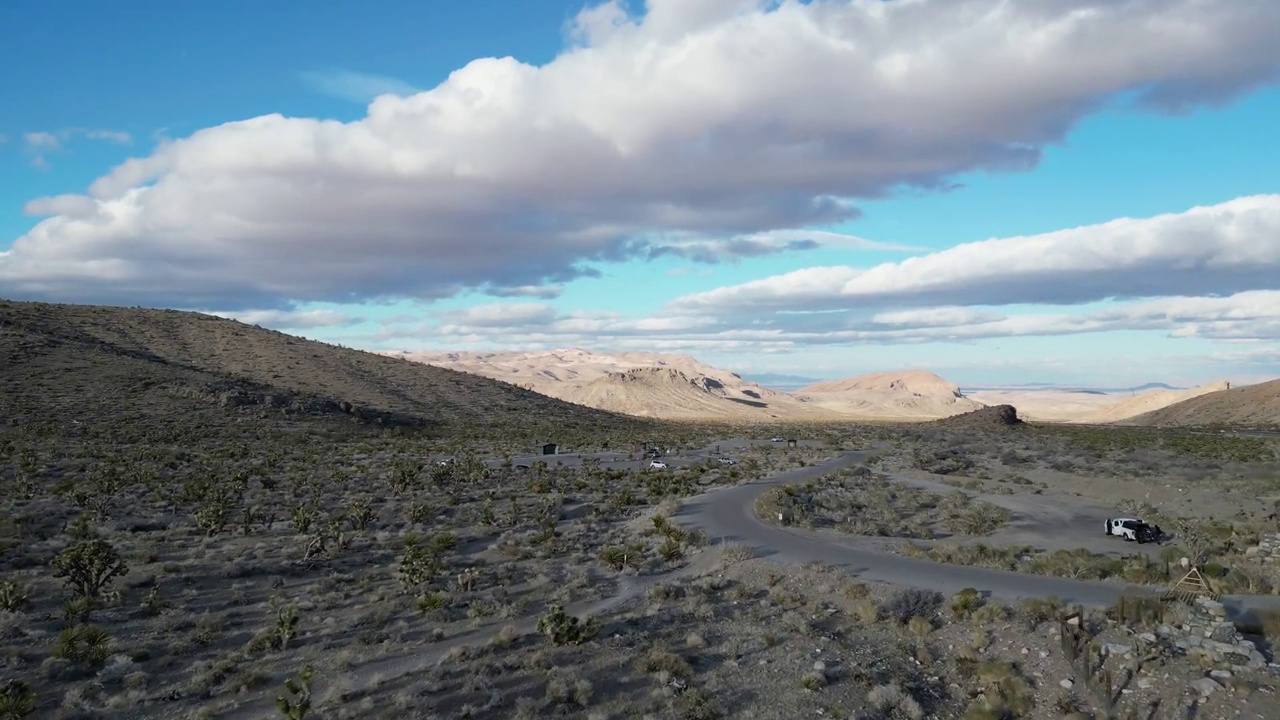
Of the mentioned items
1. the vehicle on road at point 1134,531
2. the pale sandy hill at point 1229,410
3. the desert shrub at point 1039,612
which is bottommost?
the pale sandy hill at point 1229,410

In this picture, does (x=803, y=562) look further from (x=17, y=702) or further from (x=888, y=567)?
(x=17, y=702)

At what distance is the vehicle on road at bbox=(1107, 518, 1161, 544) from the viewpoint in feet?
94.5

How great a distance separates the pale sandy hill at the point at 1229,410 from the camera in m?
109

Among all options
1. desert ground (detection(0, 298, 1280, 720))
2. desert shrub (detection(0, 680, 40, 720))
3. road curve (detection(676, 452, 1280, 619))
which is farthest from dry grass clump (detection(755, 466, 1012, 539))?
desert shrub (detection(0, 680, 40, 720))

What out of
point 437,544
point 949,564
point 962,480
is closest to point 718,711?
point 949,564

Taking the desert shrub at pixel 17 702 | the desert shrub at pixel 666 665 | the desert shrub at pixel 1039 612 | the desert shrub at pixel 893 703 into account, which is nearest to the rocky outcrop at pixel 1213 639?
the desert shrub at pixel 1039 612

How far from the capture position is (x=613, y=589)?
21828mm

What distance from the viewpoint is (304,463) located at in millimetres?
47594

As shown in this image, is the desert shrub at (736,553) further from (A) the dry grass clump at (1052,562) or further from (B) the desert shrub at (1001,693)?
(B) the desert shrub at (1001,693)

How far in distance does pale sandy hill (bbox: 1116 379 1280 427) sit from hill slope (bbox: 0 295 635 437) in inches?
3600

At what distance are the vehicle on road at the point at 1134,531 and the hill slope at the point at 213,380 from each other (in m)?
64.8

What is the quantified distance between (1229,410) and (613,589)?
13556cm

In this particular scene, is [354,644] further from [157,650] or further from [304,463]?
[304,463]

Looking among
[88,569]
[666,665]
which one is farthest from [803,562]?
[88,569]
